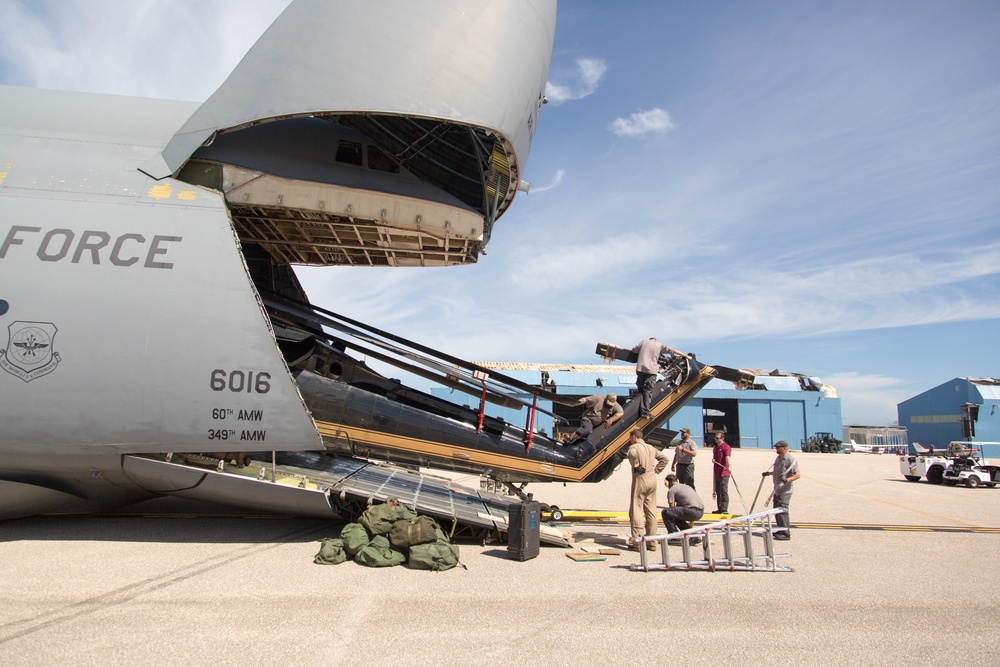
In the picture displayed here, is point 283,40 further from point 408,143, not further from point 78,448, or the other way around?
point 78,448

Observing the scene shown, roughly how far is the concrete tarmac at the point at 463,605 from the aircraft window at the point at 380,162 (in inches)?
219

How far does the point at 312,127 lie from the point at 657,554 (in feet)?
26.5

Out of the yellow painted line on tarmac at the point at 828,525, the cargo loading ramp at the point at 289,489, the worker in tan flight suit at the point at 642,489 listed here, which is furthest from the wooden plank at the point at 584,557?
the yellow painted line on tarmac at the point at 828,525

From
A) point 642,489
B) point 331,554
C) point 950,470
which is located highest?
point 642,489

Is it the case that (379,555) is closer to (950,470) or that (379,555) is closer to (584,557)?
(584,557)

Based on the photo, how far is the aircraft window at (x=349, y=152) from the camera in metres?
9.05

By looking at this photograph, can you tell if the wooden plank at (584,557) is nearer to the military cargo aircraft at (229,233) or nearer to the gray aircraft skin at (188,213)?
the military cargo aircraft at (229,233)

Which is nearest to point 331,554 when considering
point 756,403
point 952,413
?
point 756,403

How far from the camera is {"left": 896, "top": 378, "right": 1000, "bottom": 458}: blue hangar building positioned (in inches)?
1624

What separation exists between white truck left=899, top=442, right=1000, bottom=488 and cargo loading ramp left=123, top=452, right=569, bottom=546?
685 inches

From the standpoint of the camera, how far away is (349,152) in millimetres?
9086

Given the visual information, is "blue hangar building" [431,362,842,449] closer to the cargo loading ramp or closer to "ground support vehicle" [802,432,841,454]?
"ground support vehicle" [802,432,841,454]

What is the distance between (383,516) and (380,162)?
17.3ft

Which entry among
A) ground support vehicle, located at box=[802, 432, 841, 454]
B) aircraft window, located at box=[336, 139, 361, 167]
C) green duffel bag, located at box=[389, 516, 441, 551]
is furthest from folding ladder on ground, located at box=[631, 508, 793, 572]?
ground support vehicle, located at box=[802, 432, 841, 454]
